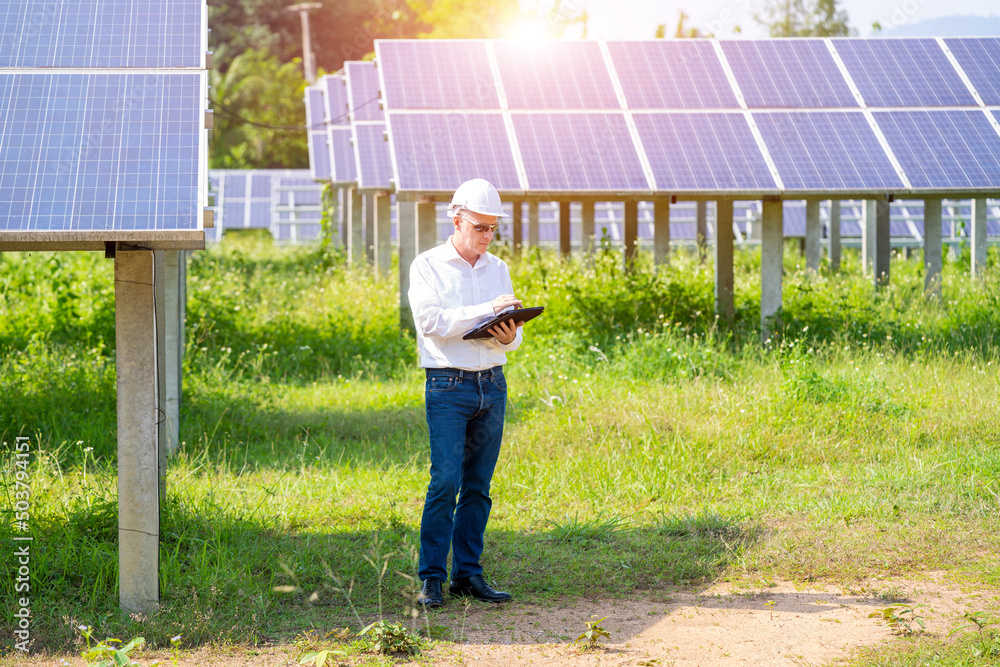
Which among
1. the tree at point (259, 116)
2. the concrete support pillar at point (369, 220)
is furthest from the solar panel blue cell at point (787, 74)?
the tree at point (259, 116)

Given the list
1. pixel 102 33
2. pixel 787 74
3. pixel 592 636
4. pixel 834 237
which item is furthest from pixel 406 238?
pixel 834 237

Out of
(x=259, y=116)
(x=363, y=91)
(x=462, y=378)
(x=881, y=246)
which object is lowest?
(x=462, y=378)

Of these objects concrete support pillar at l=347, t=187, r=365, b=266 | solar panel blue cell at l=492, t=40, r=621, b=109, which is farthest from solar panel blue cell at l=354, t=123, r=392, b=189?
solar panel blue cell at l=492, t=40, r=621, b=109

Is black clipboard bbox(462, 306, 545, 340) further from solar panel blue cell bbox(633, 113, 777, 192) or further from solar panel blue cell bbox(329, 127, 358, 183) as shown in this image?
solar panel blue cell bbox(329, 127, 358, 183)

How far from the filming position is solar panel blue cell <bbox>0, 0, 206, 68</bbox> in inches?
198

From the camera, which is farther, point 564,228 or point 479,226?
point 564,228

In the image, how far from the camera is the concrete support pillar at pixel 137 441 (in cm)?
430

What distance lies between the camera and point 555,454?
268 inches

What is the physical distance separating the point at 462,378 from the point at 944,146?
805 cm

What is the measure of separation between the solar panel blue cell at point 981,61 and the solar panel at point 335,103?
37.4ft

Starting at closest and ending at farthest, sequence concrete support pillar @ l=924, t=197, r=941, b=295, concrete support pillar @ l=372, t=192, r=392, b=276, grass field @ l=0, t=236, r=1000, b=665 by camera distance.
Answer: grass field @ l=0, t=236, r=1000, b=665 < concrete support pillar @ l=924, t=197, r=941, b=295 < concrete support pillar @ l=372, t=192, r=392, b=276

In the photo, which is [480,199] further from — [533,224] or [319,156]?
[319,156]

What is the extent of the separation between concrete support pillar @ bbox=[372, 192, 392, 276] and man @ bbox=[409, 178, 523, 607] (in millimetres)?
11355

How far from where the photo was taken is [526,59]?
39.6 feet
